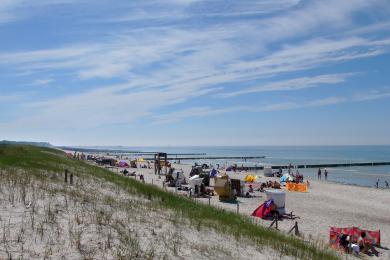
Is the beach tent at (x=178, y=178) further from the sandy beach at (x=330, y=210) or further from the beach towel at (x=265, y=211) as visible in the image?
the beach towel at (x=265, y=211)

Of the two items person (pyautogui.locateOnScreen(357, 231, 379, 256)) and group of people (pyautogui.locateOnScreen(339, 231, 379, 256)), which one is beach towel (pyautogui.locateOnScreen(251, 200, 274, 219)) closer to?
group of people (pyautogui.locateOnScreen(339, 231, 379, 256))

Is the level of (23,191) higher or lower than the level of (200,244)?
higher

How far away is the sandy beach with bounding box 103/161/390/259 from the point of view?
711 inches

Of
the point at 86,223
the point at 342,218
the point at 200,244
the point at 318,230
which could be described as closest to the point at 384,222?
the point at 342,218

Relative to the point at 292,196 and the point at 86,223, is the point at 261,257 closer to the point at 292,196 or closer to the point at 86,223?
the point at 86,223

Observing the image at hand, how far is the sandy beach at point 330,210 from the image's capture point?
1806cm

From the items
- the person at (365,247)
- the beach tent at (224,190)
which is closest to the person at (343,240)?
the person at (365,247)

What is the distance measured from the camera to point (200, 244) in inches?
320

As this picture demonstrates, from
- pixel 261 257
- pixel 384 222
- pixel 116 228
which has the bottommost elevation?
pixel 384 222

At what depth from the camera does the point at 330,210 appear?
2533 cm

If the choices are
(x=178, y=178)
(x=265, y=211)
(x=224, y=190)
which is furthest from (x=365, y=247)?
(x=178, y=178)

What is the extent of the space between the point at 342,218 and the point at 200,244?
1652 cm

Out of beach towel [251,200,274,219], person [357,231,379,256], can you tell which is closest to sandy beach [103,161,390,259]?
person [357,231,379,256]

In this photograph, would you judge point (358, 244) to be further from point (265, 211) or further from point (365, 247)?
point (265, 211)
